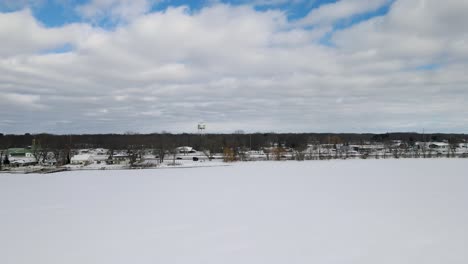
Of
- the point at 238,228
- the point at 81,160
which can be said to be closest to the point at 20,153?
the point at 81,160

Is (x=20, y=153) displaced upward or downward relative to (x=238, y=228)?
upward

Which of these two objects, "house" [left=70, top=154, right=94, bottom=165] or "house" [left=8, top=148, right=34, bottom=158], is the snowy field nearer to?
"house" [left=70, top=154, right=94, bottom=165]

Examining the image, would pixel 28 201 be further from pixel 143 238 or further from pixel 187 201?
pixel 143 238

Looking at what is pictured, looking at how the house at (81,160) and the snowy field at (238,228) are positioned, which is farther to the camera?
the house at (81,160)

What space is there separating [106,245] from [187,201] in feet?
19.6

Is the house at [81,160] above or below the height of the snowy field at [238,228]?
above

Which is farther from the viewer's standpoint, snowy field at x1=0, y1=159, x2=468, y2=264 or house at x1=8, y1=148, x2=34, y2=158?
house at x1=8, y1=148, x2=34, y2=158

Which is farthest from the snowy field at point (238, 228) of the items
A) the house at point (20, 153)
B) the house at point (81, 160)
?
the house at point (20, 153)

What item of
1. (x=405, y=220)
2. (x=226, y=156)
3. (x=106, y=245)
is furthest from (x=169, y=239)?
(x=226, y=156)

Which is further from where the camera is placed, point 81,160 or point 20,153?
point 20,153

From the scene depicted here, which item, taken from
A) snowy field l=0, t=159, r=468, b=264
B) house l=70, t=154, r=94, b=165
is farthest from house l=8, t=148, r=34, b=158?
snowy field l=0, t=159, r=468, b=264

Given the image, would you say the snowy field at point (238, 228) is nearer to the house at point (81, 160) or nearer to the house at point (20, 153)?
the house at point (81, 160)

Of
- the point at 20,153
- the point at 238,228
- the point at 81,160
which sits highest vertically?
the point at 20,153

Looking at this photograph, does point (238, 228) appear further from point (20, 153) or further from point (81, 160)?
point (20, 153)
